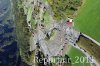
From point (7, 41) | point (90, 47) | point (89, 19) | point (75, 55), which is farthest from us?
point (7, 41)

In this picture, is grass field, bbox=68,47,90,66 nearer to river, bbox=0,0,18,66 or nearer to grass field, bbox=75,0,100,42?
grass field, bbox=75,0,100,42

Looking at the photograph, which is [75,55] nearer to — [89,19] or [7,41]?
[89,19]

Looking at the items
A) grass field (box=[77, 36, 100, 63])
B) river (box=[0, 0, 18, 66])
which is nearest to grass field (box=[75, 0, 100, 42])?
grass field (box=[77, 36, 100, 63])

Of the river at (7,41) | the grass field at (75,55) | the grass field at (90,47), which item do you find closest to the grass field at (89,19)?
the grass field at (90,47)

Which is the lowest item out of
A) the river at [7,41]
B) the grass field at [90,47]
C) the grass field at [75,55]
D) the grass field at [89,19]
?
the river at [7,41]

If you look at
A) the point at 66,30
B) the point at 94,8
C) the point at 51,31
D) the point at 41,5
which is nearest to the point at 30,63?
the point at 41,5

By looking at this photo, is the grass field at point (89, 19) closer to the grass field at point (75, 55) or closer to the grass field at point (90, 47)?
the grass field at point (90, 47)

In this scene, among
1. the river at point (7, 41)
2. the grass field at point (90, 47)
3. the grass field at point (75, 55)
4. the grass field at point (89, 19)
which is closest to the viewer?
the grass field at point (90, 47)

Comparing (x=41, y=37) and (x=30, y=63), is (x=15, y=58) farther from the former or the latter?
(x=41, y=37)

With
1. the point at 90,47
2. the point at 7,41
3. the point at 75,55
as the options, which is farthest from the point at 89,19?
the point at 7,41
